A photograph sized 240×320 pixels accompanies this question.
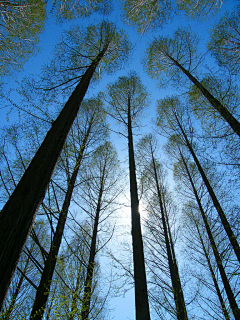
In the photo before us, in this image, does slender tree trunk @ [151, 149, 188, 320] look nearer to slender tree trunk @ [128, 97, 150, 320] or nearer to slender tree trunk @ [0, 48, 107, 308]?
slender tree trunk @ [128, 97, 150, 320]

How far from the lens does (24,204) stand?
144cm

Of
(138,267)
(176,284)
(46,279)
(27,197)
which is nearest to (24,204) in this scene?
(27,197)

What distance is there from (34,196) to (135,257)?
84.6 inches

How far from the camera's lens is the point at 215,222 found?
17.3 feet

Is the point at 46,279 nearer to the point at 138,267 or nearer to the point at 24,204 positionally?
the point at 138,267

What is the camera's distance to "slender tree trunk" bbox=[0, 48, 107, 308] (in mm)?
1174

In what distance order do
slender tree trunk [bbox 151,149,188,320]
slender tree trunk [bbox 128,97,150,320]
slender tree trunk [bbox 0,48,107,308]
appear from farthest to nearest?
slender tree trunk [bbox 151,149,188,320] < slender tree trunk [bbox 128,97,150,320] < slender tree trunk [bbox 0,48,107,308]

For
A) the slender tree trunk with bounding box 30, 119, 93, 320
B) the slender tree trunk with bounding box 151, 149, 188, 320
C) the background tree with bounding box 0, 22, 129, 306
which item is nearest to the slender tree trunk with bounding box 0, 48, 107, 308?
the background tree with bounding box 0, 22, 129, 306

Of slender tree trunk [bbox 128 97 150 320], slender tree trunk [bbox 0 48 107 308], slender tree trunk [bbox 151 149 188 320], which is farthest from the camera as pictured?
slender tree trunk [bbox 151 149 188 320]

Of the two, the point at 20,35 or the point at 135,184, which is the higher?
the point at 20,35

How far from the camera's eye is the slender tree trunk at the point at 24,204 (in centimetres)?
117

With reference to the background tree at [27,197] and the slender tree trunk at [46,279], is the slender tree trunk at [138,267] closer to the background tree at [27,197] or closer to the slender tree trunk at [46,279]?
the slender tree trunk at [46,279]

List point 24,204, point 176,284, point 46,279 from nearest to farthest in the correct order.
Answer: point 24,204 → point 46,279 → point 176,284

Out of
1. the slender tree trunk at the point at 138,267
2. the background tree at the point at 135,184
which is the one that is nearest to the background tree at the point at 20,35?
the background tree at the point at 135,184
